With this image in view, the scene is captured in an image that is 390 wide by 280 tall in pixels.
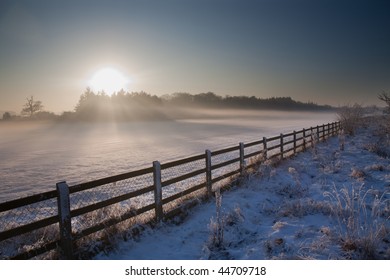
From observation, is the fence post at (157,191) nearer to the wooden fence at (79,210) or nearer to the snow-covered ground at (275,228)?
the wooden fence at (79,210)

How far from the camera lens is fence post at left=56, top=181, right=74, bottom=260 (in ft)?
16.0

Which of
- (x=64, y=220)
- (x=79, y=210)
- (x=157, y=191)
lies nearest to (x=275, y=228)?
(x=157, y=191)

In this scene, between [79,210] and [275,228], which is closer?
[79,210]

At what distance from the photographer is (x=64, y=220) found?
4.99 m

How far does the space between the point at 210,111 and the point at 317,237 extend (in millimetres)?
162518

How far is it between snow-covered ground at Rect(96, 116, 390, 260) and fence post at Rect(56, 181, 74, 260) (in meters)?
0.59

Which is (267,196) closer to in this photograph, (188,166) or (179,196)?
(179,196)

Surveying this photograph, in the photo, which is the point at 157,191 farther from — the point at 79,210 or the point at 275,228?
the point at 275,228

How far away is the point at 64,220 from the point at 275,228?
402cm

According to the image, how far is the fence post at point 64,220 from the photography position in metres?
4.89

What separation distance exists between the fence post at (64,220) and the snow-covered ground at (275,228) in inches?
23.4

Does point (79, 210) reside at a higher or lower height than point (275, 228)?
higher

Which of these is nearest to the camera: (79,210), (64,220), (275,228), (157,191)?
(64,220)

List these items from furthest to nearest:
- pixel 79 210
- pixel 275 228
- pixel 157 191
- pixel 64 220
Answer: pixel 157 191
pixel 275 228
pixel 79 210
pixel 64 220
